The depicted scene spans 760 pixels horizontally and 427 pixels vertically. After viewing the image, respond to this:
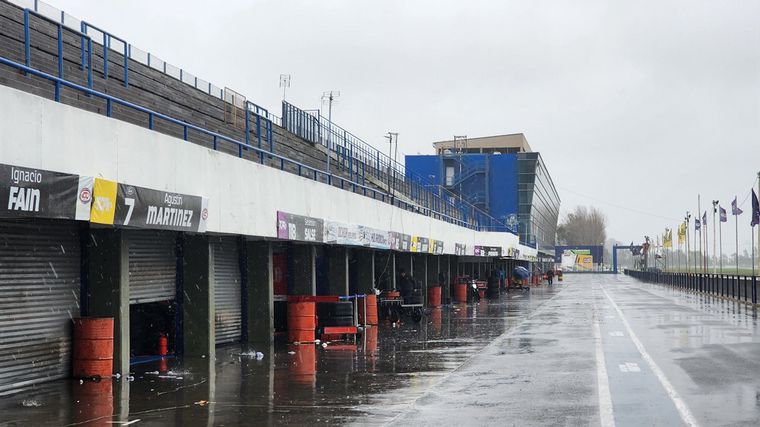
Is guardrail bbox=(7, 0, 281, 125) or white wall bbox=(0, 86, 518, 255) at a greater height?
guardrail bbox=(7, 0, 281, 125)

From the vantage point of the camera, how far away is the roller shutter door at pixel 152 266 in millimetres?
17406

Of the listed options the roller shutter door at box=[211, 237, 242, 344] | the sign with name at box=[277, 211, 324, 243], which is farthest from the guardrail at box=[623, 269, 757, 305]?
the roller shutter door at box=[211, 237, 242, 344]

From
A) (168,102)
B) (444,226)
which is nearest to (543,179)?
(444,226)

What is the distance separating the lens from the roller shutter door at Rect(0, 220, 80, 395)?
45.0 ft

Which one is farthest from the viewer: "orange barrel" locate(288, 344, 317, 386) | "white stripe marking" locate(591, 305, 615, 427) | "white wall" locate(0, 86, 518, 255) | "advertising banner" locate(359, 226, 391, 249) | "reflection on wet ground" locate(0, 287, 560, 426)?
"advertising banner" locate(359, 226, 391, 249)

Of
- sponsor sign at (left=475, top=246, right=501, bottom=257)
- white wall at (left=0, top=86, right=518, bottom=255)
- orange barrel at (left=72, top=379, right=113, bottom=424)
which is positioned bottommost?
orange barrel at (left=72, top=379, right=113, bottom=424)

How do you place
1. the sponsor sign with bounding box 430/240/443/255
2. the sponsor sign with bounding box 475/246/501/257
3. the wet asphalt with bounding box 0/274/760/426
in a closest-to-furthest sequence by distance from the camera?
the wet asphalt with bounding box 0/274/760/426, the sponsor sign with bounding box 430/240/443/255, the sponsor sign with bounding box 475/246/501/257

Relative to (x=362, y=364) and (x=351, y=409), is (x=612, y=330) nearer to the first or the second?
(x=362, y=364)

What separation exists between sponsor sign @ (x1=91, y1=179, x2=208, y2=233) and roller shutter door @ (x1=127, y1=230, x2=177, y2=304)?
1.38 meters

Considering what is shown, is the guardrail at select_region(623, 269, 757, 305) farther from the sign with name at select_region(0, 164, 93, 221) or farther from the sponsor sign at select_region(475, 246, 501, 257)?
the sign with name at select_region(0, 164, 93, 221)

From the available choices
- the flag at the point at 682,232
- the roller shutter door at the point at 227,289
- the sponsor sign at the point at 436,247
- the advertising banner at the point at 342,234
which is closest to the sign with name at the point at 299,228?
the advertising banner at the point at 342,234

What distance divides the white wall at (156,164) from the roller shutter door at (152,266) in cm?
139

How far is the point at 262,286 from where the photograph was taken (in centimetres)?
2261

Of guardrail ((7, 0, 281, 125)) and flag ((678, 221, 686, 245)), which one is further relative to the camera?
flag ((678, 221, 686, 245))
